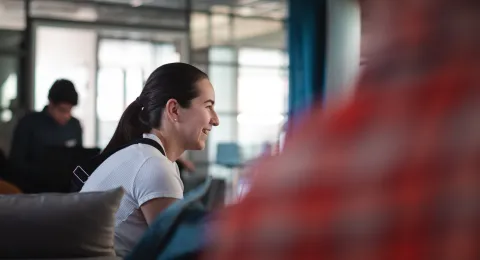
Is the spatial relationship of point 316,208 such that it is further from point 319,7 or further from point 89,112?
point 89,112

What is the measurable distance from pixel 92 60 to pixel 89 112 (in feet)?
2.50

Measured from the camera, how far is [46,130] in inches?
255

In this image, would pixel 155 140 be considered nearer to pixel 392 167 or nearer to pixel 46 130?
pixel 392 167

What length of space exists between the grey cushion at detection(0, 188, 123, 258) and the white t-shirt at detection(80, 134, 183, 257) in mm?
79

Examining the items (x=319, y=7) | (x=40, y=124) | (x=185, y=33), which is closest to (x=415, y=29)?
(x=40, y=124)

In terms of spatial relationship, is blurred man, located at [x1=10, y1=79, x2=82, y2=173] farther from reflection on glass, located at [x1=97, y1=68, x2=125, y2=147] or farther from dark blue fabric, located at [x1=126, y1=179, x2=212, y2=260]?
reflection on glass, located at [x1=97, y1=68, x2=125, y2=147]

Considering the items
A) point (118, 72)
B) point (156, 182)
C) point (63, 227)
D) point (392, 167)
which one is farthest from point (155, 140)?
point (118, 72)

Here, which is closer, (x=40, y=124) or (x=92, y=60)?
(x=40, y=124)

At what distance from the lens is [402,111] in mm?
446

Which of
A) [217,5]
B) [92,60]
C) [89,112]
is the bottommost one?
[89,112]

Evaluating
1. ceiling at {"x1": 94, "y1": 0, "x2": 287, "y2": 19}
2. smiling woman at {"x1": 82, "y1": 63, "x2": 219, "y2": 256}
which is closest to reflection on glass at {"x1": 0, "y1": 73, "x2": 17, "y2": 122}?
ceiling at {"x1": 94, "y1": 0, "x2": 287, "y2": 19}

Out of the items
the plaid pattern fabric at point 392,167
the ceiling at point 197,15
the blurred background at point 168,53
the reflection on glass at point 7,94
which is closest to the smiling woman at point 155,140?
the plaid pattern fabric at point 392,167

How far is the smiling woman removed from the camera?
8.29 feet

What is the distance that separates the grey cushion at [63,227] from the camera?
2.51 m
